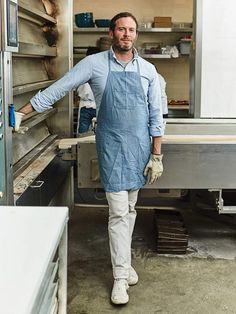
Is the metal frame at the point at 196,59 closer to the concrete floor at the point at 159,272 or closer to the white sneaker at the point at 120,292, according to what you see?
the concrete floor at the point at 159,272

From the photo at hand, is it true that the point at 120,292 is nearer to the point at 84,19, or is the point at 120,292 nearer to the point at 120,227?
the point at 120,227

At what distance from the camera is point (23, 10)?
307 centimetres

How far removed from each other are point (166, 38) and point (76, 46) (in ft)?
3.82

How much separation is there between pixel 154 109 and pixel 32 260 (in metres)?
1.61

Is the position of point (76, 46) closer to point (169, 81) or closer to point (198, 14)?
point (169, 81)

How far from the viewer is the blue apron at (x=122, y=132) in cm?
267

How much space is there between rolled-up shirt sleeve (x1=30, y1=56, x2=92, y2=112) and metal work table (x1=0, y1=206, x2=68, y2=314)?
0.87m

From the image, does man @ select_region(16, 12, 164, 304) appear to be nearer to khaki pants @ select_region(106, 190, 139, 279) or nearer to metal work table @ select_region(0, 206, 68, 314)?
khaki pants @ select_region(106, 190, 139, 279)

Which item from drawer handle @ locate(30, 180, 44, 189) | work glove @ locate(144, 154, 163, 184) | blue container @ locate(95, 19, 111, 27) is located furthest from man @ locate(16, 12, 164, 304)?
blue container @ locate(95, 19, 111, 27)

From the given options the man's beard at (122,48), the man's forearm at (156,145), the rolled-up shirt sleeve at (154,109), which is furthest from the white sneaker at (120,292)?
the man's beard at (122,48)

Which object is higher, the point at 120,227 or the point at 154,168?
the point at 154,168

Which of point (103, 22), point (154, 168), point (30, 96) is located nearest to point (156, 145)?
point (154, 168)

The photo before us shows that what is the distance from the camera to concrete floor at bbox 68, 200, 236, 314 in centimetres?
283

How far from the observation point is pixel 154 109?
2.79m
